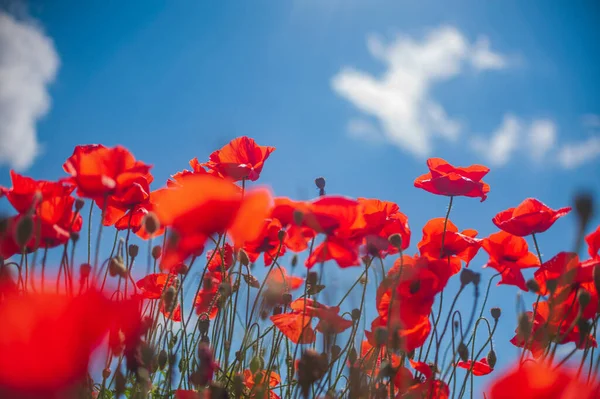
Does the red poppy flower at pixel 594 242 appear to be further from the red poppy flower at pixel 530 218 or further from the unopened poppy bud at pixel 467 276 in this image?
the unopened poppy bud at pixel 467 276

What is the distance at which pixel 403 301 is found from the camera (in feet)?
5.78

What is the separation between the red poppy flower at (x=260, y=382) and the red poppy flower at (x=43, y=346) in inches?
30.4

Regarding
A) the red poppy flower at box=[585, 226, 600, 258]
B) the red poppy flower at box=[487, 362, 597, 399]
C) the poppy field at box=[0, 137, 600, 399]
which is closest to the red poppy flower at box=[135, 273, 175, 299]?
the poppy field at box=[0, 137, 600, 399]

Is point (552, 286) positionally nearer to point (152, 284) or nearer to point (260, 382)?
point (260, 382)

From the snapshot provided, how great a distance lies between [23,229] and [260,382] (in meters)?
1.00

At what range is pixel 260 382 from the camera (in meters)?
1.88

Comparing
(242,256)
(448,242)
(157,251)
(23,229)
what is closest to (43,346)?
(23,229)

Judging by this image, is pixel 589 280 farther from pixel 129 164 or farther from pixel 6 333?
pixel 6 333

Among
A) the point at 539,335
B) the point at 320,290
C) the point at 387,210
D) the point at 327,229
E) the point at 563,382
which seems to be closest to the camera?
the point at 563,382

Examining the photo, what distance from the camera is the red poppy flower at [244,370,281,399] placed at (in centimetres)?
163

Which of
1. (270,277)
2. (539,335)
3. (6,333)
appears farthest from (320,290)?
(6,333)

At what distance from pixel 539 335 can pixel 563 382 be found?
81 centimetres

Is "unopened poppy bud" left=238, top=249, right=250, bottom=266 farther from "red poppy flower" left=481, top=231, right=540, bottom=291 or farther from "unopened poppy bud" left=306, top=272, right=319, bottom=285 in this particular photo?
"red poppy flower" left=481, top=231, right=540, bottom=291

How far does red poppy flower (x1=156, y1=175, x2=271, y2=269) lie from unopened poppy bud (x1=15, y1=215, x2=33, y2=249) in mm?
342
